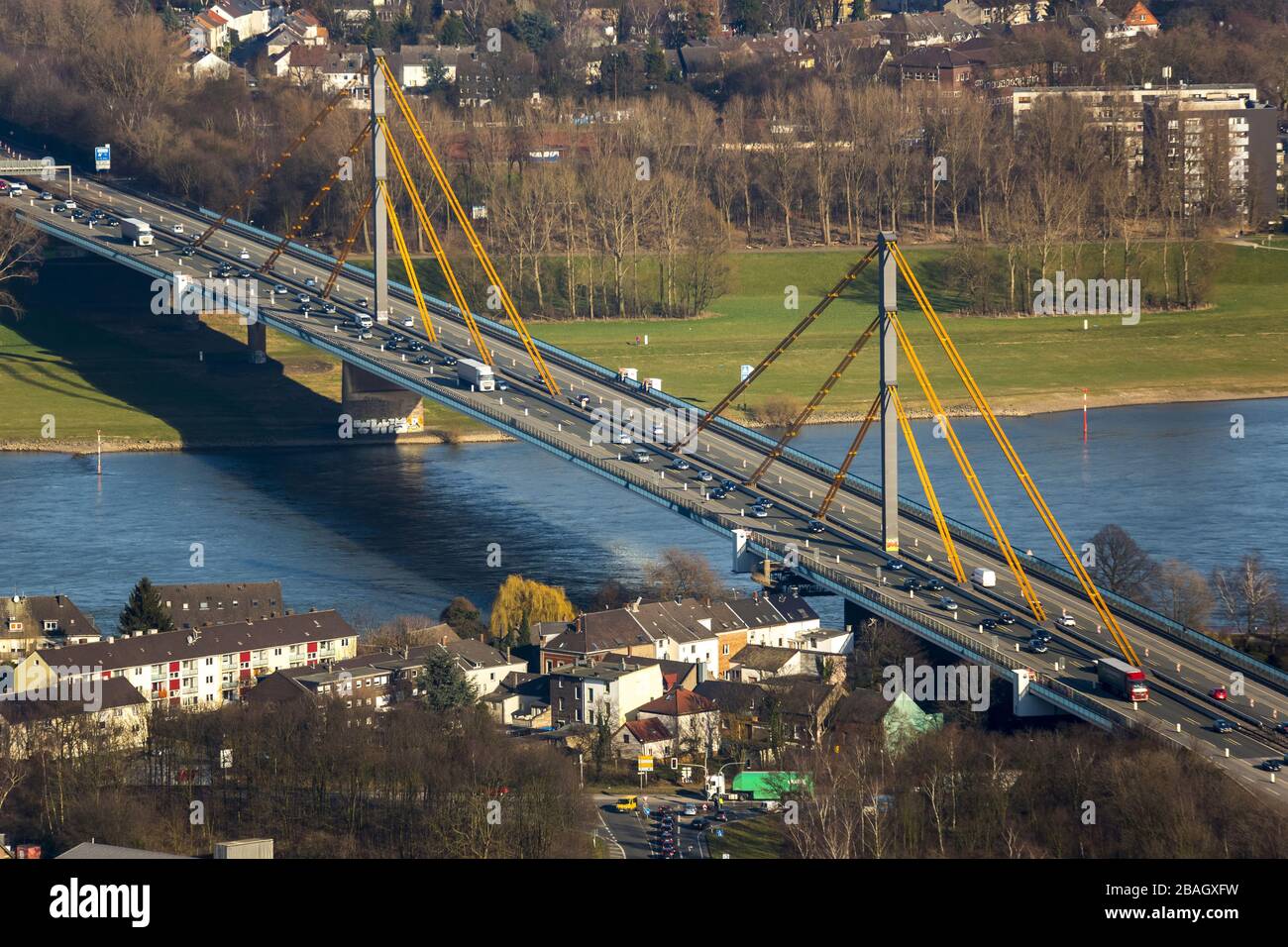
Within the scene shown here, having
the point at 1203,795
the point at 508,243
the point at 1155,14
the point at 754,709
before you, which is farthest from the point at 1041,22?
the point at 1203,795

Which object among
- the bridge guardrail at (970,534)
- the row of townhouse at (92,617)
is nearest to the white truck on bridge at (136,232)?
the bridge guardrail at (970,534)

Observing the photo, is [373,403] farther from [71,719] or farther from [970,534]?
[71,719]

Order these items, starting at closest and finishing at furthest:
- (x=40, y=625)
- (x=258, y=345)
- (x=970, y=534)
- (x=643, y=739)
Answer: (x=643, y=739), (x=40, y=625), (x=970, y=534), (x=258, y=345)

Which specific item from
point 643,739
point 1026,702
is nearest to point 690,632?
point 643,739

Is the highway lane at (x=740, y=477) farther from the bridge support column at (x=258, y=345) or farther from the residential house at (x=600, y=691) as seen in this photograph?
the residential house at (x=600, y=691)

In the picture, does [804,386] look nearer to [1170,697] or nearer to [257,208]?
[257,208]
